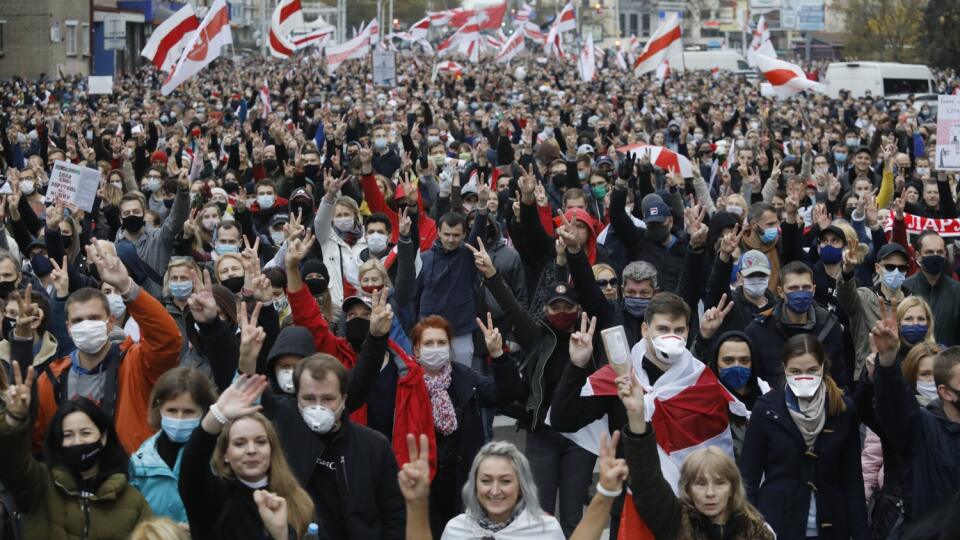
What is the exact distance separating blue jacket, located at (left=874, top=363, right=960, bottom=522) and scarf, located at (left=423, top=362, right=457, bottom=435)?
1772mm

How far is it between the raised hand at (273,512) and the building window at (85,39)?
52169 millimetres

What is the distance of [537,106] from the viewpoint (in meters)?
31.6

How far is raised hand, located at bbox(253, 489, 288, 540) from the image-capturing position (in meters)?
4.58

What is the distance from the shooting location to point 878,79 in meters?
42.3

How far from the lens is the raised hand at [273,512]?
4578mm

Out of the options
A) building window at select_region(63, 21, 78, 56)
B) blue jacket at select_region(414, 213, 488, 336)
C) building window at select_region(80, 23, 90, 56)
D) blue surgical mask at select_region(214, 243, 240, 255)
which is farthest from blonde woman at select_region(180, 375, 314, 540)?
building window at select_region(80, 23, 90, 56)

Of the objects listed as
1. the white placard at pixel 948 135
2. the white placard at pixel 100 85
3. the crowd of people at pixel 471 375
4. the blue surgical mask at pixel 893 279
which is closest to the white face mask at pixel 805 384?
the crowd of people at pixel 471 375

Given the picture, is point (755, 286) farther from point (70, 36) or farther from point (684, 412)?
point (70, 36)

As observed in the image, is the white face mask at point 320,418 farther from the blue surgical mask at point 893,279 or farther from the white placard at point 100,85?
the white placard at point 100,85

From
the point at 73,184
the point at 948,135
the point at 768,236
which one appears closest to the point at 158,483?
the point at 768,236

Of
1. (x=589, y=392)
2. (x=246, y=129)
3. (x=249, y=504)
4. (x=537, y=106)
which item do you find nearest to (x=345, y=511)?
(x=249, y=504)

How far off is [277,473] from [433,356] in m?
1.74

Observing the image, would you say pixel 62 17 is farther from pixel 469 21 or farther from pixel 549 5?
pixel 549 5

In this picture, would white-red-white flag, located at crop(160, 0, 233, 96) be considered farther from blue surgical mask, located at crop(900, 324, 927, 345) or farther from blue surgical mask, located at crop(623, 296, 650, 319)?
blue surgical mask, located at crop(900, 324, 927, 345)
